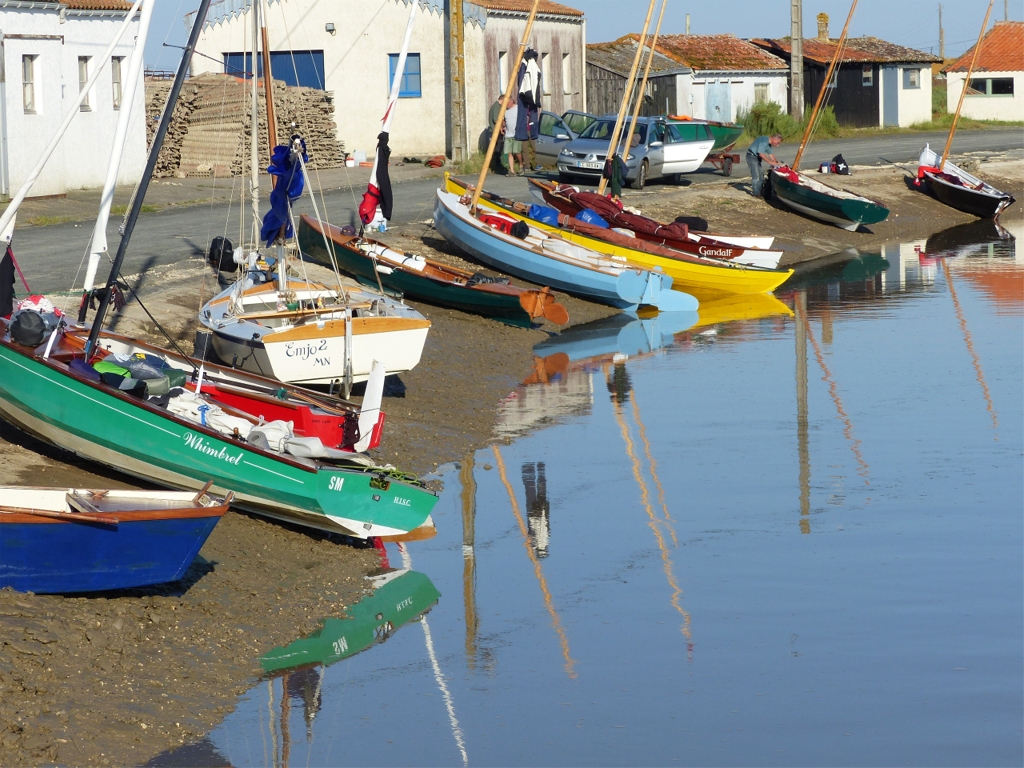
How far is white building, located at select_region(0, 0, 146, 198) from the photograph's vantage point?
27.0 m

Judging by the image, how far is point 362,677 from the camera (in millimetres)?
9281

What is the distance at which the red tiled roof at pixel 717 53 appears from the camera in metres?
45.5

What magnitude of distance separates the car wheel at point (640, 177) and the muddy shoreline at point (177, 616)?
14.7m

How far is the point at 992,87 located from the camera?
189ft

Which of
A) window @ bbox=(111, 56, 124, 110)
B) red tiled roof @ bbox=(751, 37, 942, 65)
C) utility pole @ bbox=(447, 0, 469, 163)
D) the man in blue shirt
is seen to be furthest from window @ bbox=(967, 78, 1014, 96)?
window @ bbox=(111, 56, 124, 110)

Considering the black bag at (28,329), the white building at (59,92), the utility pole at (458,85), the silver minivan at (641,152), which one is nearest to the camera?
the black bag at (28,329)

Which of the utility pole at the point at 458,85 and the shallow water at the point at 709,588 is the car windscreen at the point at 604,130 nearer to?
the utility pole at the point at 458,85

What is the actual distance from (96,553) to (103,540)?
0.36 feet

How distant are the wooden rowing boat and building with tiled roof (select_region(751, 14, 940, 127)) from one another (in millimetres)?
Result: 32383

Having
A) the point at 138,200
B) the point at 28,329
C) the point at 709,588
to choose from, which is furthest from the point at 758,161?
the point at 28,329

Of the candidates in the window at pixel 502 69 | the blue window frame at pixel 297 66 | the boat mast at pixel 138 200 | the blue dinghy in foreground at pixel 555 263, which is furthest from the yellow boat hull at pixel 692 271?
the window at pixel 502 69

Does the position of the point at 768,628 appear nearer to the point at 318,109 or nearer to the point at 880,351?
the point at 880,351

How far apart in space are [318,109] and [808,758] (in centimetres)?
2837

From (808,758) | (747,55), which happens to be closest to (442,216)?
(808,758)
